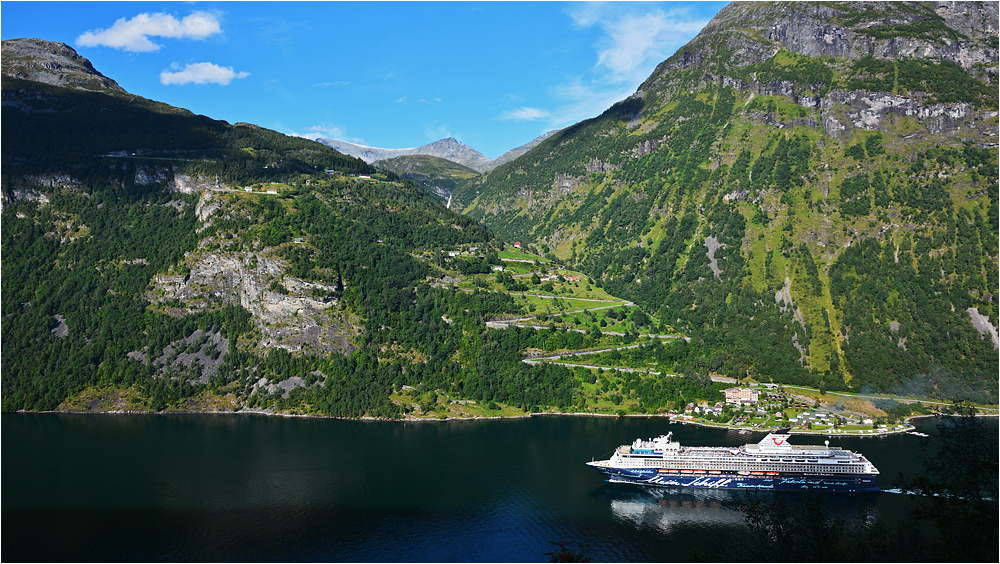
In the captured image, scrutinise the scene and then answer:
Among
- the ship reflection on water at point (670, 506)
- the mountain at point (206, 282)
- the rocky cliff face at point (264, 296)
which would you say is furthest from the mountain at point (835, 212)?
the rocky cliff face at point (264, 296)

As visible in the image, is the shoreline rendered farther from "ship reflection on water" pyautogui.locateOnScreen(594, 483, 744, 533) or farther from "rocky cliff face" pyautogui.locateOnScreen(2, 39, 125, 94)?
"rocky cliff face" pyautogui.locateOnScreen(2, 39, 125, 94)

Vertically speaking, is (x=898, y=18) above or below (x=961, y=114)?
above

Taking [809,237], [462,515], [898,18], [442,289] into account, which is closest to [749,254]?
[809,237]

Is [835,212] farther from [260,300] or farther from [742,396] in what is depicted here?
[260,300]

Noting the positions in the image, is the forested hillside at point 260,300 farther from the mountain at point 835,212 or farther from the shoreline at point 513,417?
the mountain at point 835,212

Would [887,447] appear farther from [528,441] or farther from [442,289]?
[442,289]

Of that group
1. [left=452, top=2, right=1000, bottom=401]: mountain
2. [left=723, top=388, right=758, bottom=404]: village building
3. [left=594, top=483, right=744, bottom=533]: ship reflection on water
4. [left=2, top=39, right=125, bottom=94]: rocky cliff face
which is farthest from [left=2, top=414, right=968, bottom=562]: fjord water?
[left=2, top=39, right=125, bottom=94]: rocky cliff face

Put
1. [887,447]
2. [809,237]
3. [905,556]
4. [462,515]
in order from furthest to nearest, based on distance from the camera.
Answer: [809,237] < [887,447] < [462,515] < [905,556]

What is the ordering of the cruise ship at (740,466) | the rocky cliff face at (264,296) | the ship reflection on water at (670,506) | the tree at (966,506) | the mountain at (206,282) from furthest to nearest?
the rocky cliff face at (264,296) → the mountain at (206,282) → the cruise ship at (740,466) → the ship reflection on water at (670,506) → the tree at (966,506)
